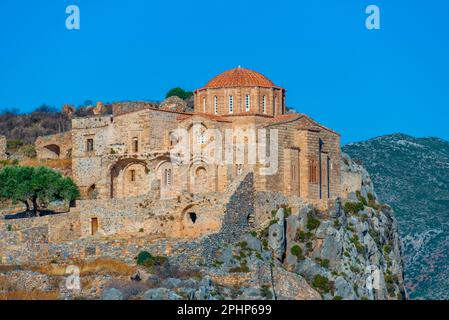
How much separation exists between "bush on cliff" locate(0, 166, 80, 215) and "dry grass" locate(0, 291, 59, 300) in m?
14.5

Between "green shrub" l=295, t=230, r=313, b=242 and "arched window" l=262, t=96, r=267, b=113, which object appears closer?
"green shrub" l=295, t=230, r=313, b=242

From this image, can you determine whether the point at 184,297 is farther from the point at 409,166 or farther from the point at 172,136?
the point at 409,166

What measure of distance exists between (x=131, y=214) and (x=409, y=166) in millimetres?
44321

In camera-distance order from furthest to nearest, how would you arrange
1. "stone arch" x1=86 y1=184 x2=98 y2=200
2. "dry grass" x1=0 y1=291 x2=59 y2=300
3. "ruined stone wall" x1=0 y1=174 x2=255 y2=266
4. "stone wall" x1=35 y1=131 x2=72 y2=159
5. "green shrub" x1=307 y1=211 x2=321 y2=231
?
"stone wall" x1=35 y1=131 x2=72 y2=159 < "stone arch" x1=86 y1=184 x2=98 y2=200 < "green shrub" x1=307 y1=211 x2=321 y2=231 < "ruined stone wall" x1=0 y1=174 x2=255 y2=266 < "dry grass" x1=0 y1=291 x2=59 y2=300

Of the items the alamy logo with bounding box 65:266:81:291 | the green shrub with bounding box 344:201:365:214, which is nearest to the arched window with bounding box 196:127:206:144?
the green shrub with bounding box 344:201:365:214

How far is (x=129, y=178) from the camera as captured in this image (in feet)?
291

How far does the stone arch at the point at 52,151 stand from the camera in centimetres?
9864

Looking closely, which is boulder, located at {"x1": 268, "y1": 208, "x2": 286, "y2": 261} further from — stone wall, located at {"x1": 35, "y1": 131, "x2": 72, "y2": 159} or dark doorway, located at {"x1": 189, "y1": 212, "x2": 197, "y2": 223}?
stone wall, located at {"x1": 35, "y1": 131, "x2": 72, "y2": 159}

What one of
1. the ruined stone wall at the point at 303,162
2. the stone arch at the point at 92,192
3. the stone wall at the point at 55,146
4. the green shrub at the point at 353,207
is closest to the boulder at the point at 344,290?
the ruined stone wall at the point at 303,162

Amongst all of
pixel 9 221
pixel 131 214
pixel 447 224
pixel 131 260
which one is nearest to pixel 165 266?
pixel 131 260

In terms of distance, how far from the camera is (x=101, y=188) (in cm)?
8875

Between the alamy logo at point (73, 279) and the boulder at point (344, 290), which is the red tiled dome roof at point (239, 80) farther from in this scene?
the alamy logo at point (73, 279)

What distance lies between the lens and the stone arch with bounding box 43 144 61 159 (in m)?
98.6

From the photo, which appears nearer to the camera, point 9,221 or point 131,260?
point 131,260
